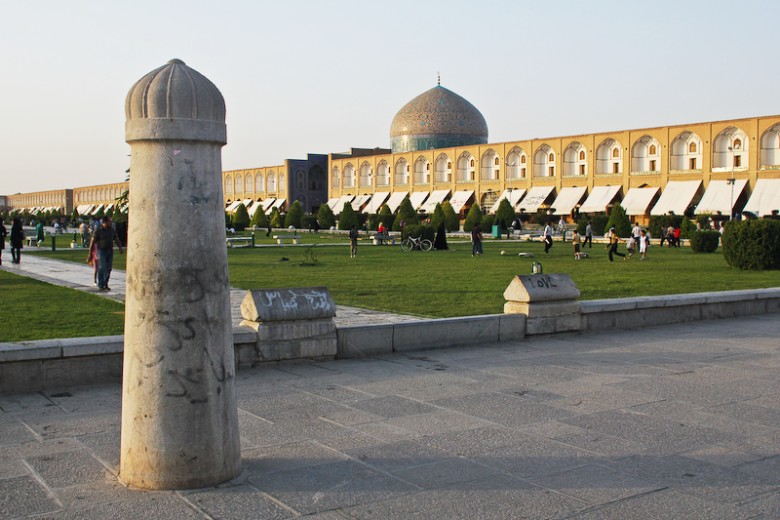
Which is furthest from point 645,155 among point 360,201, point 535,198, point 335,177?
point 335,177

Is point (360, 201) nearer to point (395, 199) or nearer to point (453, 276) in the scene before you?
point (395, 199)

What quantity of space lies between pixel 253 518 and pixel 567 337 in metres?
4.98

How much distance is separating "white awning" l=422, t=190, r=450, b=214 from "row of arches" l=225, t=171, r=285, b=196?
19405mm

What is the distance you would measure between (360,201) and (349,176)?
173 inches

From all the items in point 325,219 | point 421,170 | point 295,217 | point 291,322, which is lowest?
point 291,322

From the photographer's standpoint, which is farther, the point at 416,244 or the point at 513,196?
the point at 513,196

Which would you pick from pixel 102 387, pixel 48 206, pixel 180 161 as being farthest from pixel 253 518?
pixel 48 206

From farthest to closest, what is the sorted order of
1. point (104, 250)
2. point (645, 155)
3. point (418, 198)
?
1. point (418, 198)
2. point (645, 155)
3. point (104, 250)

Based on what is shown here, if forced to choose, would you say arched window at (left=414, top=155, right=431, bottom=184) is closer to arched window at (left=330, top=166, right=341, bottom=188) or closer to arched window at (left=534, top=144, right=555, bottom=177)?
arched window at (left=330, top=166, right=341, bottom=188)

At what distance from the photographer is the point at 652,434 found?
4152mm

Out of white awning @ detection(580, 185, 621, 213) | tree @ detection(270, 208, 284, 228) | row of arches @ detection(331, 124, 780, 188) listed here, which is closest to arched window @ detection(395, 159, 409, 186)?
row of arches @ detection(331, 124, 780, 188)

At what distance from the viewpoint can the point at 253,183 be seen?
269 ft

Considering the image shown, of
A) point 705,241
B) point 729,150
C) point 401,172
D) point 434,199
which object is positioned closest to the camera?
point 705,241

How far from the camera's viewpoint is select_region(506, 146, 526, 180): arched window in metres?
55.8
